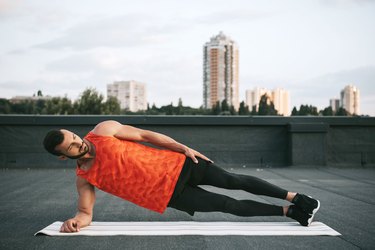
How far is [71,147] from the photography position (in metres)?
3.09

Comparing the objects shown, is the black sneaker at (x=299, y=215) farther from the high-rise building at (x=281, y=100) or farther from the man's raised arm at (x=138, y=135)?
the high-rise building at (x=281, y=100)

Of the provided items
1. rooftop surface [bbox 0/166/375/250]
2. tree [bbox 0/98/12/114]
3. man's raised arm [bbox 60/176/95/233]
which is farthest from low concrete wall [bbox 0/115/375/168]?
tree [bbox 0/98/12/114]

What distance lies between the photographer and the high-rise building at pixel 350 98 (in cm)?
10950

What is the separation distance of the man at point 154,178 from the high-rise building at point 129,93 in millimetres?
163981

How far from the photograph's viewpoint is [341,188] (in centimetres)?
667

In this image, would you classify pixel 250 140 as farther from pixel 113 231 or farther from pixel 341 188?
pixel 113 231

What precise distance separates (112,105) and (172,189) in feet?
260

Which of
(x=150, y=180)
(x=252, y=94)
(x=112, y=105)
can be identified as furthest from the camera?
(x=252, y=94)

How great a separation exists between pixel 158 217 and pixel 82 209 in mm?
937

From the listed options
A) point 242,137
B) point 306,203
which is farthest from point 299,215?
point 242,137

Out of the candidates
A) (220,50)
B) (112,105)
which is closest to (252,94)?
(220,50)

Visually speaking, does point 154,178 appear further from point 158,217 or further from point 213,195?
point 158,217

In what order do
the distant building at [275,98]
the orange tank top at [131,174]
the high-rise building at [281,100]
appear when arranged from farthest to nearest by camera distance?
1. the high-rise building at [281,100]
2. the distant building at [275,98]
3. the orange tank top at [131,174]

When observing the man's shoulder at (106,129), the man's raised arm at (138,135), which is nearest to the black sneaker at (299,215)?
the man's raised arm at (138,135)
